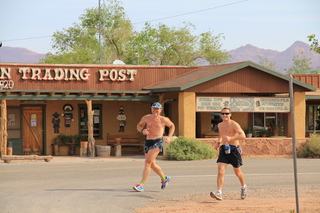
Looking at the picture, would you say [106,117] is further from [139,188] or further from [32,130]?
[139,188]

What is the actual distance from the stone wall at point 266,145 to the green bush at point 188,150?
93cm

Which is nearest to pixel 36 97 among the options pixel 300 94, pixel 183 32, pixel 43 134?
pixel 43 134

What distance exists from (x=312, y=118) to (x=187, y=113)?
10482 millimetres

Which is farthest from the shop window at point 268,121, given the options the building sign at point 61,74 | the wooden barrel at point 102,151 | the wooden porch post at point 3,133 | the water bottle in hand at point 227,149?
the water bottle in hand at point 227,149

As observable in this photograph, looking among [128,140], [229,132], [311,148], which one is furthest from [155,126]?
[128,140]

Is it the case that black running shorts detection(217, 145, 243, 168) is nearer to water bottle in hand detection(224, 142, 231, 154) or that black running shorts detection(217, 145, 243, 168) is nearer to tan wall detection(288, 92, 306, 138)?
water bottle in hand detection(224, 142, 231, 154)

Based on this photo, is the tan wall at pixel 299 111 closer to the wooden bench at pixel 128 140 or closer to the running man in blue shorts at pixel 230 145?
the wooden bench at pixel 128 140

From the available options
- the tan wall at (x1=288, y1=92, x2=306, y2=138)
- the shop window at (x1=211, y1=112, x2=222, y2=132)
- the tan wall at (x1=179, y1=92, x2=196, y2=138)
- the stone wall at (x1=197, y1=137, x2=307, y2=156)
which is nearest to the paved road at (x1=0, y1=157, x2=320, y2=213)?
the tan wall at (x1=179, y1=92, x2=196, y2=138)

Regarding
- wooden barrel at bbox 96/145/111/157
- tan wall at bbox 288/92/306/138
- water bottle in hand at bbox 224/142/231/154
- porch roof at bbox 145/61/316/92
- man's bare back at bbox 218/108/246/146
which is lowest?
wooden barrel at bbox 96/145/111/157

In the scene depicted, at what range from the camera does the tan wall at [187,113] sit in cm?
Answer: 2358

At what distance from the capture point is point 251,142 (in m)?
23.7

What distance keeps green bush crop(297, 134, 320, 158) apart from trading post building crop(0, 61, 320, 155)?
1.19 meters

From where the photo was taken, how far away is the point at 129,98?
25.0 meters

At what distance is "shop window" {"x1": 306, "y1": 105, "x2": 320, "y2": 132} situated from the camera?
1220 inches
